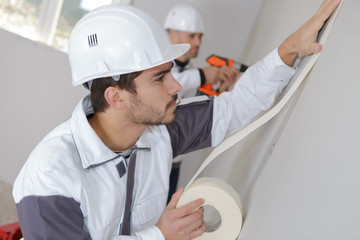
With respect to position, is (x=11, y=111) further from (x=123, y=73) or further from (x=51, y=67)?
Result: (x=123, y=73)

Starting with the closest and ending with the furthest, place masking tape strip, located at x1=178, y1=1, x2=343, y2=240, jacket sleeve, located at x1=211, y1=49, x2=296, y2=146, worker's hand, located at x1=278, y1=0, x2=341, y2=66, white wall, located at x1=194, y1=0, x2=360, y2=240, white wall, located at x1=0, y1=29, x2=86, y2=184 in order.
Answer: white wall, located at x1=194, y1=0, x2=360, y2=240 < worker's hand, located at x1=278, y1=0, x2=341, y2=66 < masking tape strip, located at x1=178, y1=1, x2=343, y2=240 < jacket sleeve, located at x1=211, y1=49, x2=296, y2=146 < white wall, located at x1=0, y1=29, x2=86, y2=184

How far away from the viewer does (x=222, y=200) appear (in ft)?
3.49

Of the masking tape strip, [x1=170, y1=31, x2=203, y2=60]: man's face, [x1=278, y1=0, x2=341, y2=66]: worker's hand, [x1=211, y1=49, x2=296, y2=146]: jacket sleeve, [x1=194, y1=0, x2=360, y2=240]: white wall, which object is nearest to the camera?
[x1=194, y1=0, x2=360, y2=240]: white wall

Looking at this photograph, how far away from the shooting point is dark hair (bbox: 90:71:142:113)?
132 cm

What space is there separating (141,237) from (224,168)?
0.62m

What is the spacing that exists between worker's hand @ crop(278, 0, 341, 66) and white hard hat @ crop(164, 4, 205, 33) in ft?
5.29

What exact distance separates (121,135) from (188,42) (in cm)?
151

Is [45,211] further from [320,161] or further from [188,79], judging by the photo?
[188,79]

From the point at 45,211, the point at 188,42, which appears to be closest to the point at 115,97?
the point at 45,211

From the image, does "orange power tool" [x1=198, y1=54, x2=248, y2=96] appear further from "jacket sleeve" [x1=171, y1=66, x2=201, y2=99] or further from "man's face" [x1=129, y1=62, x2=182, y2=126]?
"man's face" [x1=129, y1=62, x2=182, y2=126]

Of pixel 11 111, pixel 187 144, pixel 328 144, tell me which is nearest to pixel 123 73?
pixel 187 144

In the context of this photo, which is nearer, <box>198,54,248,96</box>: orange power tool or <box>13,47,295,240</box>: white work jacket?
<box>13,47,295,240</box>: white work jacket

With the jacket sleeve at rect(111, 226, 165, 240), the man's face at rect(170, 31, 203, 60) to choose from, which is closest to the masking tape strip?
the jacket sleeve at rect(111, 226, 165, 240)

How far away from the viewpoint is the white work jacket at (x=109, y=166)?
1.14 m
